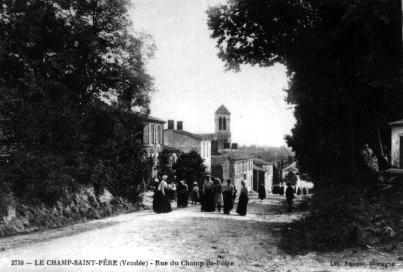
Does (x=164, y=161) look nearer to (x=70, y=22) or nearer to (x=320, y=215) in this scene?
(x=70, y=22)

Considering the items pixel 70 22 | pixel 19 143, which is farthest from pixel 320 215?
pixel 70 22

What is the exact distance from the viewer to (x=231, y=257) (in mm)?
9352

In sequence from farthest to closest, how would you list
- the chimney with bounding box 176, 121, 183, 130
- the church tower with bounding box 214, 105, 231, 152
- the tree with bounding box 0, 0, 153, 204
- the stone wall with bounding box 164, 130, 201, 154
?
1. the church tower with bounding box 214, 105, 231, 152
2. the chimney with bounding box 176, 121, 183, 130
3. the stone wall with bounding box 164, 130, 201, 154
4. the tree with bounding box 0, 0, 153, 204

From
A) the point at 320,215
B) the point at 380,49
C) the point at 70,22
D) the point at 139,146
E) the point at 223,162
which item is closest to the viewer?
the point at 320,215

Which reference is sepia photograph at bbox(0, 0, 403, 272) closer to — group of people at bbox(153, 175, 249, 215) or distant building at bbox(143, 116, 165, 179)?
group of people at bbox(153, 175, 249, 215)

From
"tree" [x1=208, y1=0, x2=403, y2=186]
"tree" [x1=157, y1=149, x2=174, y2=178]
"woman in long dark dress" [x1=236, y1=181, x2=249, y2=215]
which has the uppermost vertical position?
"tree" [x1=208, y1=0, x2=403, y2=186]

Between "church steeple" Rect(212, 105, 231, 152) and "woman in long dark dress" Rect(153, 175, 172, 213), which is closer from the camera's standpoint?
"woman in long dark dress" Rect(153, 175, 172, 213)

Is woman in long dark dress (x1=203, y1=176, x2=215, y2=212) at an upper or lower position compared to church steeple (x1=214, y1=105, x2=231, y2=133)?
lower

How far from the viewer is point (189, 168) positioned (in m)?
34.8

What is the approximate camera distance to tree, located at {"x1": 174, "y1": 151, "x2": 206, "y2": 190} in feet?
114

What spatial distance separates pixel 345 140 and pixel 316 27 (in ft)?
17.9

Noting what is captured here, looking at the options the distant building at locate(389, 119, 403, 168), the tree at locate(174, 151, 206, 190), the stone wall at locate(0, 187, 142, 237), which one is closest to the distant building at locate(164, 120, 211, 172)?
the tree at locate(174, 151, 206, 190)

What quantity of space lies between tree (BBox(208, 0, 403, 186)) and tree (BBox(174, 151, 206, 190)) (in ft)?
48.8

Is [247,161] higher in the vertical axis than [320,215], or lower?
higher
